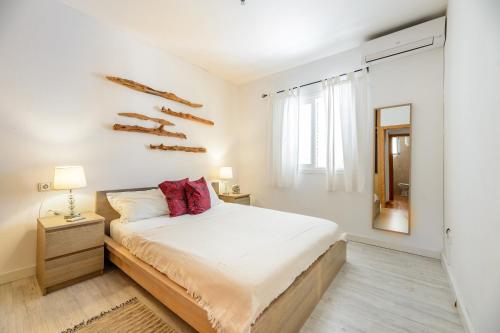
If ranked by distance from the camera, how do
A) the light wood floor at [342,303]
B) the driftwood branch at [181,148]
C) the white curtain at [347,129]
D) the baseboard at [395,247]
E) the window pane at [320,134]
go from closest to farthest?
the light wood floor at [342,303] → the baseboard at [395,247] → the white curtain at [347,129] → the driftwood branch at [181,148] → the window pane at [320,134]

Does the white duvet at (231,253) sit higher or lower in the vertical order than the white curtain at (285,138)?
lower

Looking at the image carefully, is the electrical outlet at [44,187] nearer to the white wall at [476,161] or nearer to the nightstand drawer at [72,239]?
the nightstand drawer at [72,239]

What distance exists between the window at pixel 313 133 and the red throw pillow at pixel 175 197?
6.73ft

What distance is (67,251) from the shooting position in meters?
1.90

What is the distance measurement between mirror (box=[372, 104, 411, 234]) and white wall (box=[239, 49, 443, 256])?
0.25 feet

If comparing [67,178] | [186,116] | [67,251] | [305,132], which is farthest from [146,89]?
[305,132]

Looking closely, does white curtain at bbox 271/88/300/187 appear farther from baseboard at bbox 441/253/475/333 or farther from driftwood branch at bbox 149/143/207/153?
baseboard at bbox 441/253/475/333

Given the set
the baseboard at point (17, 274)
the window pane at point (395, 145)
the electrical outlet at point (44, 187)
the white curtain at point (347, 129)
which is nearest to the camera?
the baseboard at point (17, 274)

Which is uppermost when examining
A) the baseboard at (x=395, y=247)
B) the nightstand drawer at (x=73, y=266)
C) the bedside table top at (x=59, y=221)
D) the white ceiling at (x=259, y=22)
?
the white ceiling at (x=259, y=22)

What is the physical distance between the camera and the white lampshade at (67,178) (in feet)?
6.36

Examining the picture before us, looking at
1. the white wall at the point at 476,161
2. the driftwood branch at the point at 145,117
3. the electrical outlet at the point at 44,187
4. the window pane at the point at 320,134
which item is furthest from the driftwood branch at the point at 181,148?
the white wall at the point at 476,161

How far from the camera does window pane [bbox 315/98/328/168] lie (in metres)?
3.38

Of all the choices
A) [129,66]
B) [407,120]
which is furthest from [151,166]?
[407,120]

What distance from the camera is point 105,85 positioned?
102 inches
